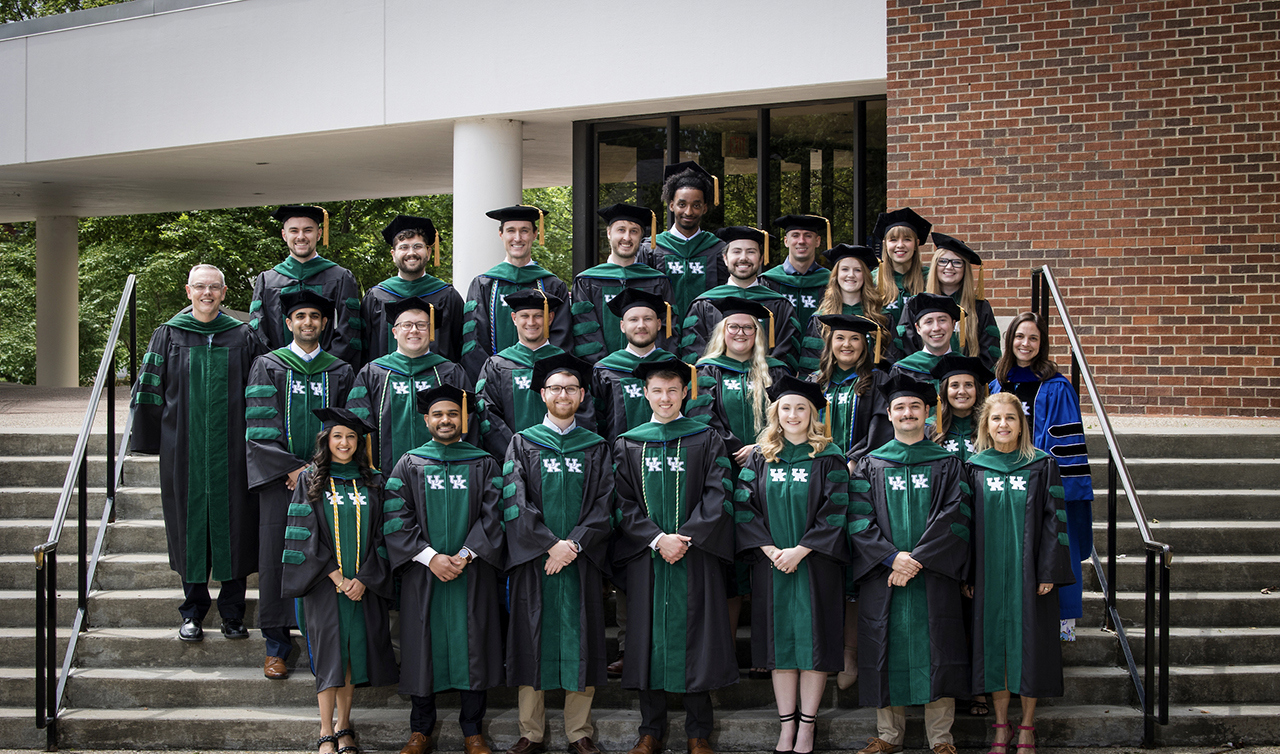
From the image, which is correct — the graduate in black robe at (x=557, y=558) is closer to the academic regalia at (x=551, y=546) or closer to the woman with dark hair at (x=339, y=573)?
the academic regalia at (x=551, y=546)

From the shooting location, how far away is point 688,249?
7039 mm

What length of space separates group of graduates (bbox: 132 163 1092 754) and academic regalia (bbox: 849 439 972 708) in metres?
0.01

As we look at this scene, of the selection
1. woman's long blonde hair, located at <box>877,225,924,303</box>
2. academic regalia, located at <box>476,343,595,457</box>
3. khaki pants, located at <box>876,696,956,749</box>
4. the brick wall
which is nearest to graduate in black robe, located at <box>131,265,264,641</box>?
academic regalia, located at <box>476,343,595,457</box>

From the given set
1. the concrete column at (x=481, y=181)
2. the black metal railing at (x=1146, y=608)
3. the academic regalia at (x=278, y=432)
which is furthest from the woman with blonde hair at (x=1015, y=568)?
the concrete column at (x=481, y=181)

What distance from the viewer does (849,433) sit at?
5.83 metres

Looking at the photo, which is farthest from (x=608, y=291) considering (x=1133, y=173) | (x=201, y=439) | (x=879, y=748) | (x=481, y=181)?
(x=1133, y=173)

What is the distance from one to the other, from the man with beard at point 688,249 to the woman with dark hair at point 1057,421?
188cm

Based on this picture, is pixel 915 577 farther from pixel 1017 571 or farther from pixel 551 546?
pixel 551 546

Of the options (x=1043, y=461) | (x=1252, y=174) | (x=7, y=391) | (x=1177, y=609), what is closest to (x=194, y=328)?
(x=1043, y=461)

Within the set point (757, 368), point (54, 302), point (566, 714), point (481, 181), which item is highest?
point (481, 181)

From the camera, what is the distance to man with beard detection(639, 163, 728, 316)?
698cm

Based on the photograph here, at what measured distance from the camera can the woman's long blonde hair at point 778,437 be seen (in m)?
5.34

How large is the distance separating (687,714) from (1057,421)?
2.44 meters

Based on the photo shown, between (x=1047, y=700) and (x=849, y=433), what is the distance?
1.68m
